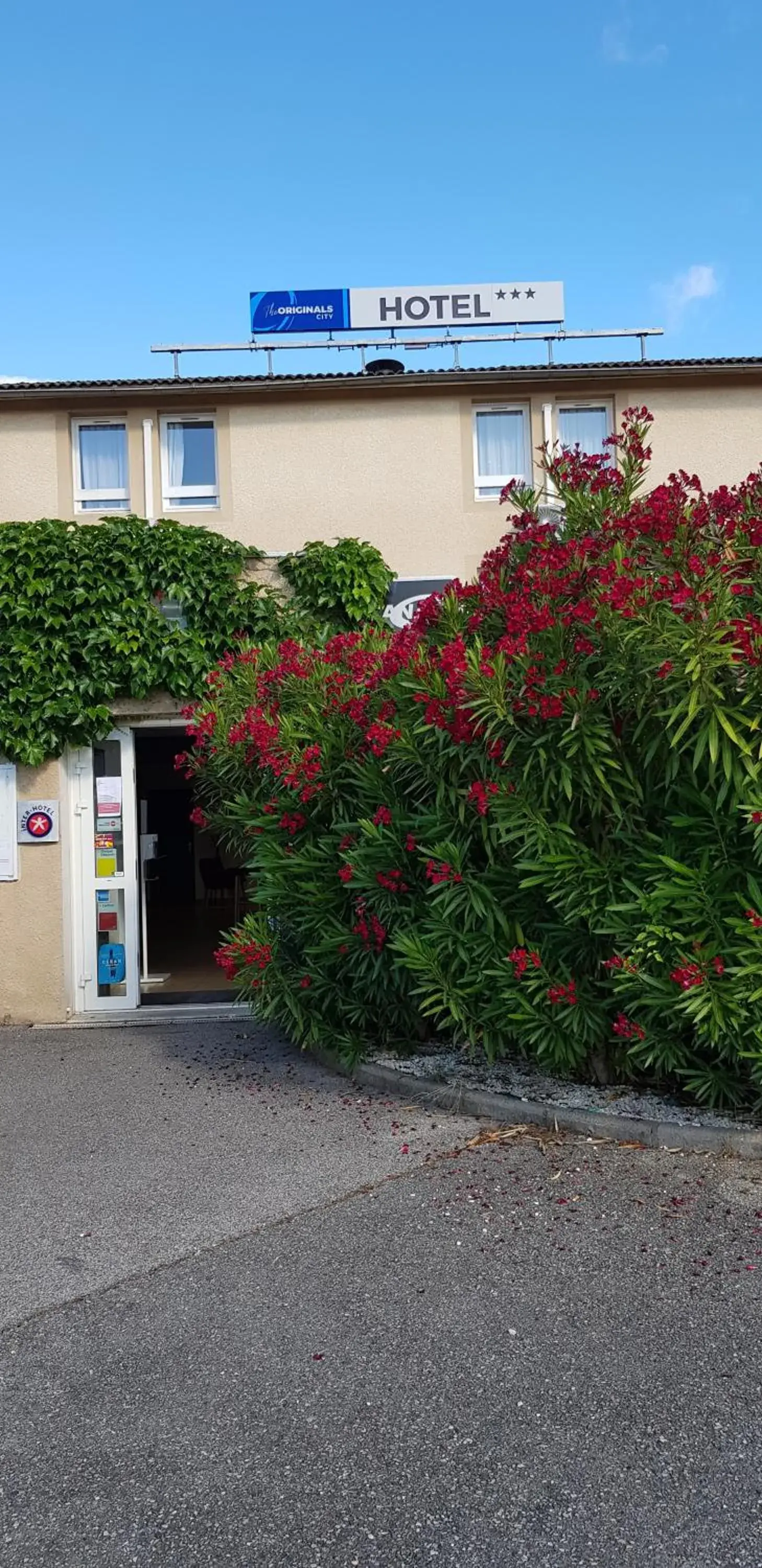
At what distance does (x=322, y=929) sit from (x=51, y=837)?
3.72m

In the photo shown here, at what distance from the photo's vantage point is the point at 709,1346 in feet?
10.5

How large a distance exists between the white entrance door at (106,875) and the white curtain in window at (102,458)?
7.94ft

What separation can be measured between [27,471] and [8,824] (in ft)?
10.7

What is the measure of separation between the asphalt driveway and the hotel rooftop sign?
9310mm

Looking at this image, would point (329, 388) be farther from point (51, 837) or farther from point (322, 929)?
point (322, 929)

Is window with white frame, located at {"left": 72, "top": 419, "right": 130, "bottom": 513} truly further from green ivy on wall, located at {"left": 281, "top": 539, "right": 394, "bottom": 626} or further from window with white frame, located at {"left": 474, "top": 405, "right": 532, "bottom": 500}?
window with white frame, located at {"left": 474, "top": 405, "right": 532, "bottom": 500}

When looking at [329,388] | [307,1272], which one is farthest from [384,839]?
[329,388]

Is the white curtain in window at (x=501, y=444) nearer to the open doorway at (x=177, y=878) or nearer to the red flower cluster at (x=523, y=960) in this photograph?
the open doorway at (x=177, y=878)

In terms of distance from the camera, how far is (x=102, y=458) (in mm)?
10086

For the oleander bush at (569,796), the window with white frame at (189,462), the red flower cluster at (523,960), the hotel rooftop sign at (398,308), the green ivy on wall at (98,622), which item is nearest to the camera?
the oleander bush at (569,796)

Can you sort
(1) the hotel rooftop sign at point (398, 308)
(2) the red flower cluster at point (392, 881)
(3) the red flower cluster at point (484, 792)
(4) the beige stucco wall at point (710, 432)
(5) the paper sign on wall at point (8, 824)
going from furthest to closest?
(1) the hotel rooftop sign at point (398, 308) → (4) the beige stucco wall at point (710, 432) → (5) the paper sign on wall at point (8, 824) → (2) the red flower cluster at point (392, 881) → (3) the red flower cluster at point (484, 792)

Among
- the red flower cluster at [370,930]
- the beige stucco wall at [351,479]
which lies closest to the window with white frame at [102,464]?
the beige stucco wall at [351,479]

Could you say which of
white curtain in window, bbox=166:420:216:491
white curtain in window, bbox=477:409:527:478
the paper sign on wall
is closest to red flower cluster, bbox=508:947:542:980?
the paper sign on wall

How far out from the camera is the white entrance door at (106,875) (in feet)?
31.2
